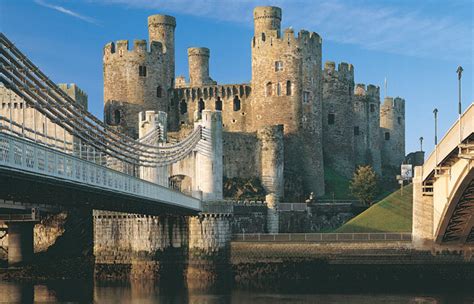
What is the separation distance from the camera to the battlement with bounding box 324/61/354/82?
80562mm

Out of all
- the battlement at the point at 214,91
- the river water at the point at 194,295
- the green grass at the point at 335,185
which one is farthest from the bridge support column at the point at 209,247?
the battlement at the point at 214,91

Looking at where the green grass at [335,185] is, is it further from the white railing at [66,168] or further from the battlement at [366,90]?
the white railing at [66,168]

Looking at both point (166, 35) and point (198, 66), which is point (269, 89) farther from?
point (198, 66)

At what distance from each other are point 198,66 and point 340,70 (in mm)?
12279

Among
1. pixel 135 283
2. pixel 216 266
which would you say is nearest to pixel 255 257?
pixel 216 266

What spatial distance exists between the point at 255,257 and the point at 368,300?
10.7 m

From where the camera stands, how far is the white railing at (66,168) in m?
25.6

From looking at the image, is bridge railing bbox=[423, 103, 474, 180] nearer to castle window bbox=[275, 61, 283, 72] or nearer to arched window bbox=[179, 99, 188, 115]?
castle window bbox=[275, 61, 283, 72]

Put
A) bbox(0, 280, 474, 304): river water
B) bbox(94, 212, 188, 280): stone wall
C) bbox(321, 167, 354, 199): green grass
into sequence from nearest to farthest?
bbox(0, 280, 474, 304): river water < bbox(94, 212, 188, 280): stone wall < bbox(321, 167, 354, 199): green grass

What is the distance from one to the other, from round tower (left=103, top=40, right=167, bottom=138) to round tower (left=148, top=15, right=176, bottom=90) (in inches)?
78.5

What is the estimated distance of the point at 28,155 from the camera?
90.0ft

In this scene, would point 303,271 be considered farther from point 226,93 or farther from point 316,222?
point 226,93

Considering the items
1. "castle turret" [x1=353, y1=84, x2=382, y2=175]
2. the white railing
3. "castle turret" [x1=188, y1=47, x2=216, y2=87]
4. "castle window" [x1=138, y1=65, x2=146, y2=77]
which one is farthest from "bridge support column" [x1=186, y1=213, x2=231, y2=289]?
"castle turret" [x1=353, y1=84, x2=382, y2=175]

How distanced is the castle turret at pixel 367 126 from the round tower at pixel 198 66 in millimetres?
13358
